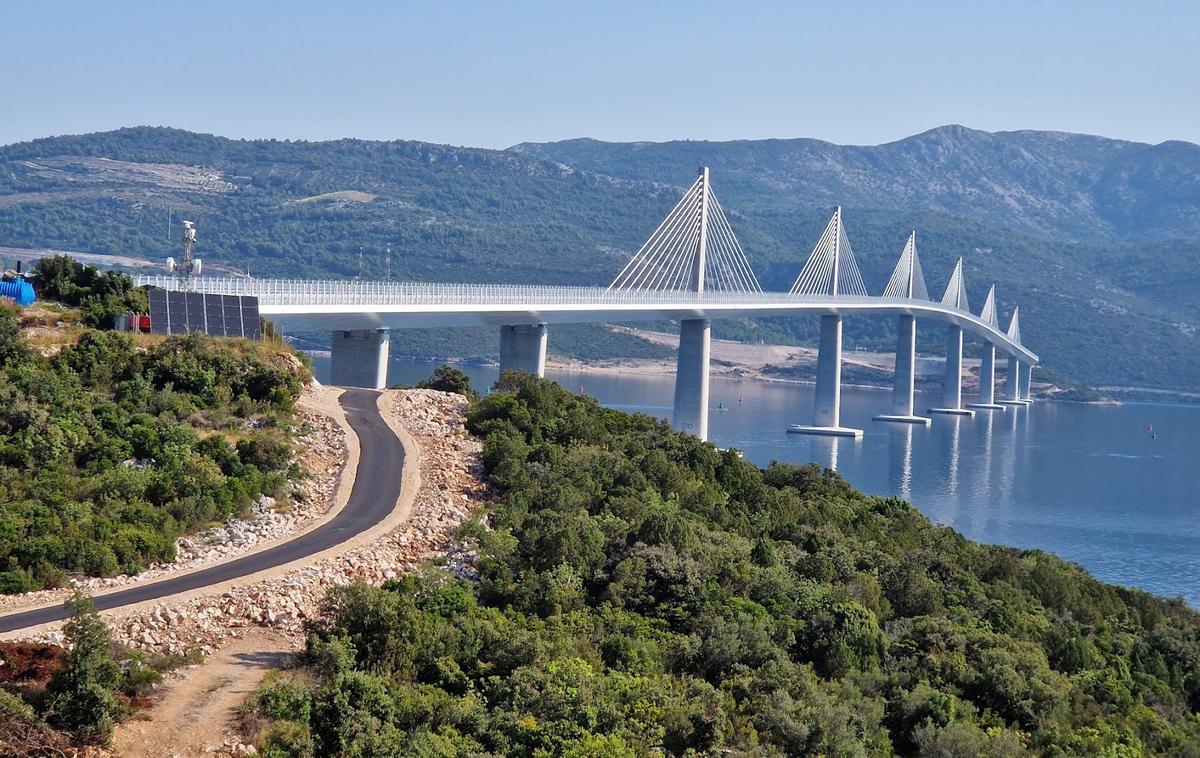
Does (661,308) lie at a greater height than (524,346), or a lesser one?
greater

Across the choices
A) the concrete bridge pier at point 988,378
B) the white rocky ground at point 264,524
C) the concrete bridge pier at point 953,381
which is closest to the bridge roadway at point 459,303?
the white rocky ground at point 264,524

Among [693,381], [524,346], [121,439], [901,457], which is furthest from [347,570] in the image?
[901,457]

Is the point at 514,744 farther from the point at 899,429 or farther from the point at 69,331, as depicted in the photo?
the point at 899,429

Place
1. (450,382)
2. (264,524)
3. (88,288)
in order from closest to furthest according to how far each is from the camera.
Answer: (264,524) < (88,288) < (450,382)

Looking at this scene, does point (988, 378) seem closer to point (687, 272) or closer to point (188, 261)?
point (687, 272)

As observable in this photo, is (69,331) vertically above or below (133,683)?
above

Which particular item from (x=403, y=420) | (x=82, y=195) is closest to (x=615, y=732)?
(x=403, y=420)

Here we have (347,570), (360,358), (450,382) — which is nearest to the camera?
(347,570)
